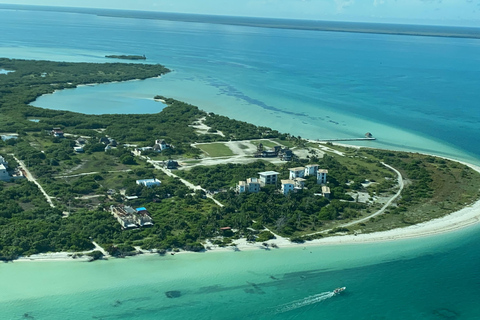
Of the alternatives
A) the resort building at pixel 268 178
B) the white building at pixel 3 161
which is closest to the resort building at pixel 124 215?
the resort building at pixel 268 178

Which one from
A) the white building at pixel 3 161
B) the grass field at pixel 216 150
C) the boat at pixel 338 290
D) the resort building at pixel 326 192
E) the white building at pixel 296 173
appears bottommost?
the boat at pixel 338 290

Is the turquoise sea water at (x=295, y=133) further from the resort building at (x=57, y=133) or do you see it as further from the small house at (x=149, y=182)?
the resort building at (x=57, y=133)

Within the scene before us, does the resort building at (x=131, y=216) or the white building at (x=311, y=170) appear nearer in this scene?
the resort building at (x=131, y=216)

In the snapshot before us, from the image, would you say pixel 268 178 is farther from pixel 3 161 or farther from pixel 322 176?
pixel 3 161

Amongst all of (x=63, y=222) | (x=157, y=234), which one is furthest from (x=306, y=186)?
(x=63, y=222)

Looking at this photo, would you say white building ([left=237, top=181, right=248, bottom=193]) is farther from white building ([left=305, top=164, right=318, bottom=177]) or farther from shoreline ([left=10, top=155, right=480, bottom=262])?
shoreline ([left=10, top=155, right=480, bottom=262])
